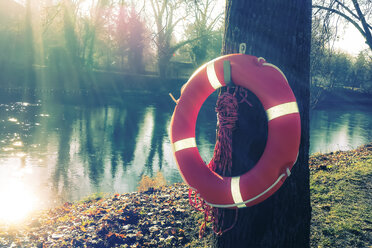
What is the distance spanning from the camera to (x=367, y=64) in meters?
24.0

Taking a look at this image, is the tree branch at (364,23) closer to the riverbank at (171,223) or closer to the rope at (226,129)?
the riverbank at (171,223)

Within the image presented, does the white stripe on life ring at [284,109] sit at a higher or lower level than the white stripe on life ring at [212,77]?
lower

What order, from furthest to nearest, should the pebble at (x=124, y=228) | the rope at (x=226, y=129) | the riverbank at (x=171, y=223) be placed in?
the pebble at (x=124, y=228) < the riverbank at (x=171, y=223) < the rope at (x=226, y=129)

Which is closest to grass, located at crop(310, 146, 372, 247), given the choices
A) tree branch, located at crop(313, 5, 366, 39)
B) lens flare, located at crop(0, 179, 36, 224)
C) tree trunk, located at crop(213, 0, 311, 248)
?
tree trunk, located at crop(213, 0, 311, 248)

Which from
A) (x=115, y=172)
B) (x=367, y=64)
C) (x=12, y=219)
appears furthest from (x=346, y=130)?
(x=12, y=219)

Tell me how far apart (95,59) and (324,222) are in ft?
93.4

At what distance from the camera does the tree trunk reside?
6.46 feet

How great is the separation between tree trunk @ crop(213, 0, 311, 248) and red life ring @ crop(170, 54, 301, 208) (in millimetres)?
129

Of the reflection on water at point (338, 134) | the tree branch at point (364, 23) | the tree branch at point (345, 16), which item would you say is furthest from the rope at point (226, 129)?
the reflection on water at point (338, 134)

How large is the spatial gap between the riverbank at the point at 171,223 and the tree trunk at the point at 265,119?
0.86 meters

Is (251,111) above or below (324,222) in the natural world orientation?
above

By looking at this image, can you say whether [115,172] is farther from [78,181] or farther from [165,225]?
[165,225]

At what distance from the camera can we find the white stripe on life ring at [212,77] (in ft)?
6.48

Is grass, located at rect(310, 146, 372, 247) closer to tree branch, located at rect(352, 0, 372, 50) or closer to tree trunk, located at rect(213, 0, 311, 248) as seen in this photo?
tree trunk, located at rect(213, 0, 311, 248)
